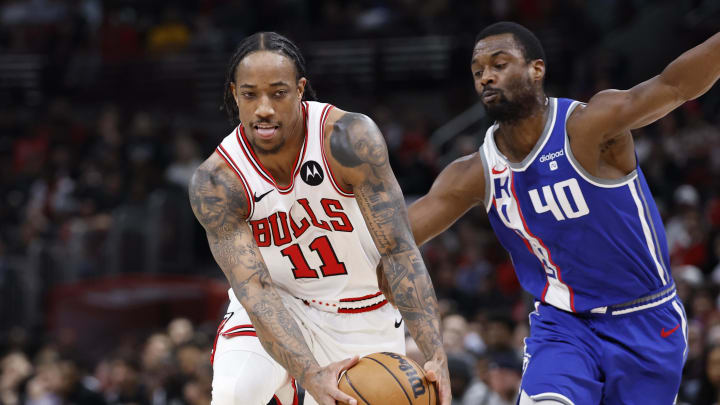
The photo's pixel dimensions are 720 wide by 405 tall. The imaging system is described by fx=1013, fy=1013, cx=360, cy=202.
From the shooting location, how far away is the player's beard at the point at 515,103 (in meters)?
4.89

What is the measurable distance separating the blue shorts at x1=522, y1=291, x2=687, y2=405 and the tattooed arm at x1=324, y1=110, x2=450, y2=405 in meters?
0.58

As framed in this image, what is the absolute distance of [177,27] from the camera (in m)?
18.1

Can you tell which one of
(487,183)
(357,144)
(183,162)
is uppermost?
(183,162)

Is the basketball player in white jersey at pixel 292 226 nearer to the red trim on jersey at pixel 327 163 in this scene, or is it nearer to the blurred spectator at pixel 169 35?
the red trim on jersey at pixel 327 163

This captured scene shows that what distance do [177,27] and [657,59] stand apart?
8.55 metres

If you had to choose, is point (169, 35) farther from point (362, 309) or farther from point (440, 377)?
point (440, 377)

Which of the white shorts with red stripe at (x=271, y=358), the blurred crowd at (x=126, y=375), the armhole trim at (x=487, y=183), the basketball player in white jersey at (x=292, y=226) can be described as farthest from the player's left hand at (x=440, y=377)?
the blurred crowd at (x=126, y=375)

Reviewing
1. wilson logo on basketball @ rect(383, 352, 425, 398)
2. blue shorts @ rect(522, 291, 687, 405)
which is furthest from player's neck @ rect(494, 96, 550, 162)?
wilson logo on basketball @ rect(383, 352, 425, 398)

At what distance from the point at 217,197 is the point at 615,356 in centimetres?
200

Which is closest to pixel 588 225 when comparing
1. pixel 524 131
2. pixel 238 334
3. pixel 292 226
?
pixel 524 131

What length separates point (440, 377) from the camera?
440cm

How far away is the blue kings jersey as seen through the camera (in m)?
4.78

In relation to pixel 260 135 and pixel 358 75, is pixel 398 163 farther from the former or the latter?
pixel 260 135

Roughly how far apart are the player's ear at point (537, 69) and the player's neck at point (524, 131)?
118 millimetres
